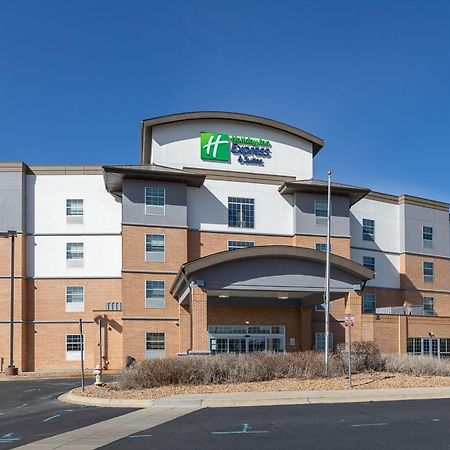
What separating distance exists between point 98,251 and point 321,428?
31248 mm

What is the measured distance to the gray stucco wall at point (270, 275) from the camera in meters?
30.0

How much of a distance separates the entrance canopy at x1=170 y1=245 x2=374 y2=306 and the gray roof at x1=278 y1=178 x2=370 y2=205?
1100 centimetres

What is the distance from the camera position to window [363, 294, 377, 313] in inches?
1809

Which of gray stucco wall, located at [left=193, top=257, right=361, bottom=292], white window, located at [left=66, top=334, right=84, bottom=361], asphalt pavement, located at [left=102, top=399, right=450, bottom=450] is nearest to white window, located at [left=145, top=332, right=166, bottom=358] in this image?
white window, located at [left=66, top=334, right=84, bottom=361]

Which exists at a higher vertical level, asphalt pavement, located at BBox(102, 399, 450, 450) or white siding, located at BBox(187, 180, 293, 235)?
white siding, located at BBox(187, 180, 293, 235)

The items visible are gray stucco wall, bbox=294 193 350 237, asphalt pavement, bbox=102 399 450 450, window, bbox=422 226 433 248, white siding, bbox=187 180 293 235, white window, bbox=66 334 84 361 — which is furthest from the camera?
window, bbox=422 226 433 248

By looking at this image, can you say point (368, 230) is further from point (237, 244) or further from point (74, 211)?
point (74, 211)

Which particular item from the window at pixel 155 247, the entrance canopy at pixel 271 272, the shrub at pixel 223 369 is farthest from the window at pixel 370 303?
the shrub at pixel 223 369

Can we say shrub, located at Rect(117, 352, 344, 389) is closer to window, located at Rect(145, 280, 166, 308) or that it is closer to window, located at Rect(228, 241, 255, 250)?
window, located at Rect(145, 280, 166, 308)

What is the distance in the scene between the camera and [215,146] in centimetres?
4328

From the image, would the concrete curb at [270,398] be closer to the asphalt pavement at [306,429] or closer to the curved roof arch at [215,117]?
the asphalt pavement at [306,429]

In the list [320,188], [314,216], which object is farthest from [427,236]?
[320,188]

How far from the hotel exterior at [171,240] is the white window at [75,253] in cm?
7

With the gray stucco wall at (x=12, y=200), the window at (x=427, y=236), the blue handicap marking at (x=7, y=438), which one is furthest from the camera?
the window at (x=427, y=236)
